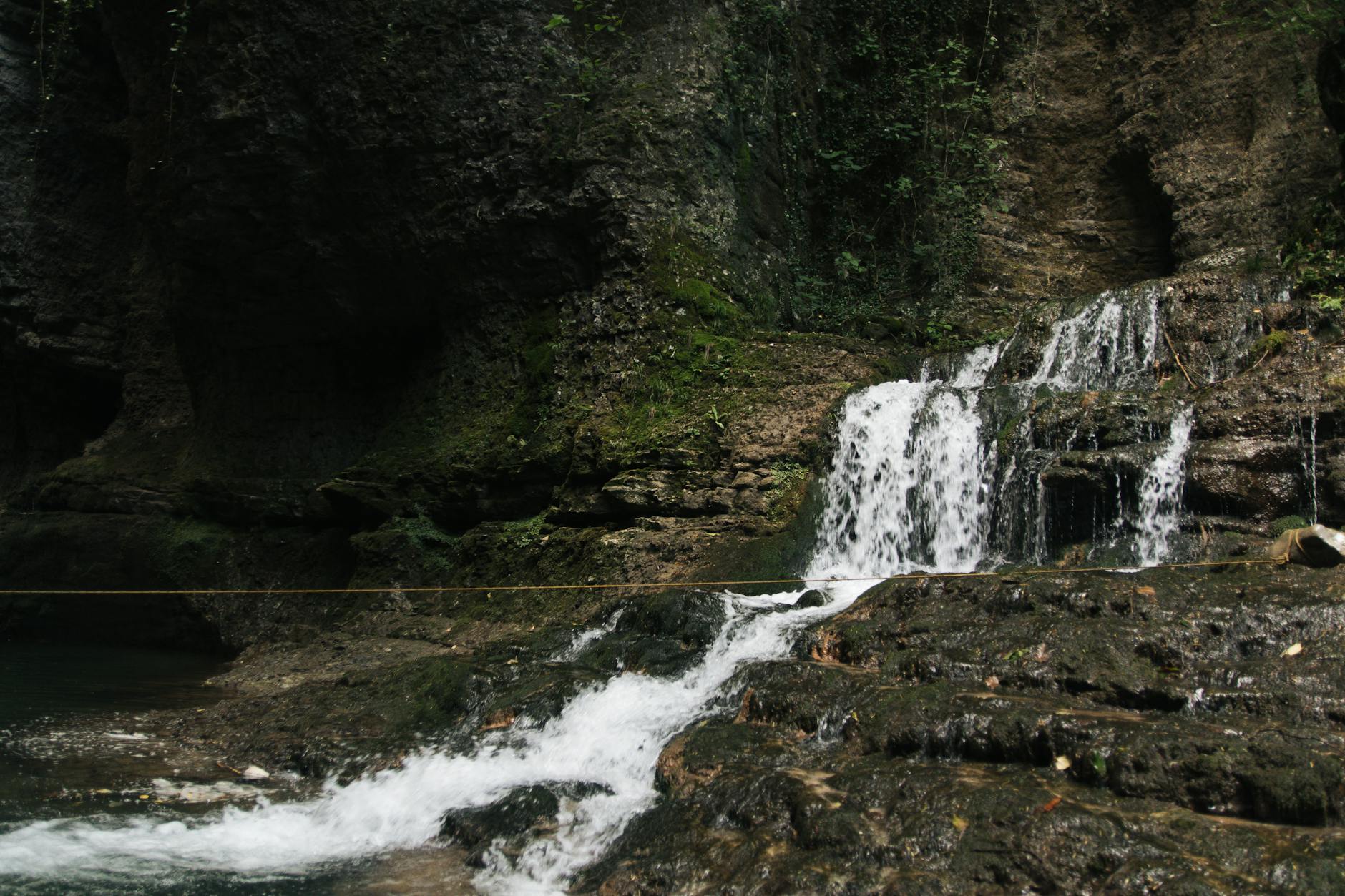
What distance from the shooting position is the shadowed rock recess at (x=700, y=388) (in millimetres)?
4035

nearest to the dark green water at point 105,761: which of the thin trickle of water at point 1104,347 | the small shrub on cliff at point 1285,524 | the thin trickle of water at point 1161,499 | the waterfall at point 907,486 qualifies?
the waterfall at point 907,486

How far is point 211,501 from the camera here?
12.6 m

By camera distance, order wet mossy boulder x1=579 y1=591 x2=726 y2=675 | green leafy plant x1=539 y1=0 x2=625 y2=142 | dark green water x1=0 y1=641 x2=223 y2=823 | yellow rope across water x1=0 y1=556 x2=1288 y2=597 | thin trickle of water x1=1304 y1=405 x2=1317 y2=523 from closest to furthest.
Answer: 1. dark green water x1=0 y1=641 x2=223 y2=823
2. yellow rope across water x1=0 y1=556 x2=1288 y2=597
3. wet mossy boulder x1=579 y1=591 x2=726 y2=675
4. thin trickle of water x1=1304 y1=405 x2=1317 y2=523
5. green leafy plant x1=539 y1=0 x2=625 y2=142

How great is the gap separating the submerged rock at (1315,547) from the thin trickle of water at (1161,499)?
1.49m

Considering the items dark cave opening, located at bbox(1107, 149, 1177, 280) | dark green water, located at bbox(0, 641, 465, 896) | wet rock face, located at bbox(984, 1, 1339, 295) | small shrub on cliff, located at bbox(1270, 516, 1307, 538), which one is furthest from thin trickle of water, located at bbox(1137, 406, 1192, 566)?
dark cave opening, located at bbox(1107, 149, 1177, 280)

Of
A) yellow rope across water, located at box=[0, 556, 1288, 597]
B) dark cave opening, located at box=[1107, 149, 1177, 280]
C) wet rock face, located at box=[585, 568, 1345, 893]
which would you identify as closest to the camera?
wet rock face, located at box=[585, 568, 1345, 893]

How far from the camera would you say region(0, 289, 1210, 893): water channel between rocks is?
4.36 meters

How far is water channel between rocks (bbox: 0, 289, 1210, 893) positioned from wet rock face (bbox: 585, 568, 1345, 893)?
0.45m

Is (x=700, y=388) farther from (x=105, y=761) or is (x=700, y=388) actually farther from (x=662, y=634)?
(x=105, y=761)

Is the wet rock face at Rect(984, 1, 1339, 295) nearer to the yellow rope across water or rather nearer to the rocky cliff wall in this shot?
the rocky cliff wall

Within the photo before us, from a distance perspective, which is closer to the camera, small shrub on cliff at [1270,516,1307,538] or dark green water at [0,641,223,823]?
dark green water at [0,641,223,823]

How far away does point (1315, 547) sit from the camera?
5.21m

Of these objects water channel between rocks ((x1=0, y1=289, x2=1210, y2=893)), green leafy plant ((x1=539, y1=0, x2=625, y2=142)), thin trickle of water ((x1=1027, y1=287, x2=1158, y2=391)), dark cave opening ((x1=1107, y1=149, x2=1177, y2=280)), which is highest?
green leafy plant ((x1=539, y1=0, x2=625, y2=142))

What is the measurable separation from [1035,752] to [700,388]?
234 inches
